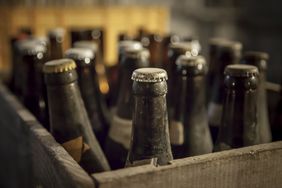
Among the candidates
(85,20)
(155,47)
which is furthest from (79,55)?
(85,20)

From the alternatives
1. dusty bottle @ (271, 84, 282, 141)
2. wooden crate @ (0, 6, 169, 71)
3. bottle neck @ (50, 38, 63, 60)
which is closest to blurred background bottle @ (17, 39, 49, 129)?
bottle neck @ (50, 38, 63, 60)

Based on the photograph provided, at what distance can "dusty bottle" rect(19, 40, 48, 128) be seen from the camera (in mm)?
817

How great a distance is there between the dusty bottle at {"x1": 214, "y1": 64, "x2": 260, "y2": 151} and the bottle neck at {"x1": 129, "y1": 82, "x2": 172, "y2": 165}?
0.12 m

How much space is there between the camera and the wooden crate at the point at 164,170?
0.41m

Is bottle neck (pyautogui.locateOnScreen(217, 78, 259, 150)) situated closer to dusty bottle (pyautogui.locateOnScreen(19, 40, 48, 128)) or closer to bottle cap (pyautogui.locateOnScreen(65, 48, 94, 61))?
bottle cap (pyautogui.locateOnScreen(65, 48, 94, 61))

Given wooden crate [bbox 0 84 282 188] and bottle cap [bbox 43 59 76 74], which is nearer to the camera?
wooden crate [bbox 0 84 282 188]

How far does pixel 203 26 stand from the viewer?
12.5 ft

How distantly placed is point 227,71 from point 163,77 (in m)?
0.12

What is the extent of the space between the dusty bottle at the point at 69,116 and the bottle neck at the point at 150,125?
11 cm

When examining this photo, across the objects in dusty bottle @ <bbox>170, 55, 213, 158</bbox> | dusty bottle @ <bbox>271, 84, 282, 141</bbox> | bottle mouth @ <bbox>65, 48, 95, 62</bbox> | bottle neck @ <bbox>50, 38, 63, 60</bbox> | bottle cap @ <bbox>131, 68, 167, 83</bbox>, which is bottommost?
dusty bottle @ <bbox>271, 84, 282, 141</bbox>

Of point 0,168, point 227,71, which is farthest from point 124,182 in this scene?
point 0,168

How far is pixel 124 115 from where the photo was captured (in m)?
0.69

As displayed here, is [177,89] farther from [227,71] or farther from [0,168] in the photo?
[0,168]

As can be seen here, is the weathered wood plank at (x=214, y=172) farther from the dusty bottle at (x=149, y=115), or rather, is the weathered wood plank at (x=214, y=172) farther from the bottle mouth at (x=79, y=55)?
the bottle mouth at (x=79, y=55)
